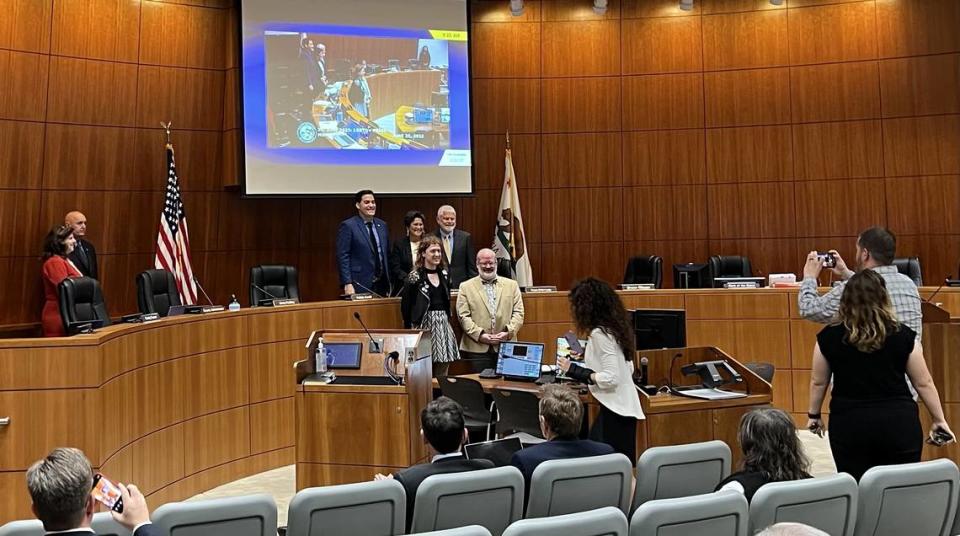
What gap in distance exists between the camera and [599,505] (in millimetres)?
2965

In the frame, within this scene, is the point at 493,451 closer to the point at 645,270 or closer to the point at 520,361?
the point at 520,361

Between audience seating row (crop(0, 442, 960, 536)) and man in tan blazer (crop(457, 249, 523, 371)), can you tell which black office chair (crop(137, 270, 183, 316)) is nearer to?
man in tan blazer (crop(457, 249, 523, 371))

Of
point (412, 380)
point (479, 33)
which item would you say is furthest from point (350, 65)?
point (412, 380)

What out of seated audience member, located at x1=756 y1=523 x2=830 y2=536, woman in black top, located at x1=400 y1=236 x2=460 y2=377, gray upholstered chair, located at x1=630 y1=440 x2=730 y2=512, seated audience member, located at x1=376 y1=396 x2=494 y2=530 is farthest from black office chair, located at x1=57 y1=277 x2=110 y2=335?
seated audience member, located at x1=756 y1=523 x2=830 y2=536

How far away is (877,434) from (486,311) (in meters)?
3.35

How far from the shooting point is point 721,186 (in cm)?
959

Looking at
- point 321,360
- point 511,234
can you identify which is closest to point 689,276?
point 511,234

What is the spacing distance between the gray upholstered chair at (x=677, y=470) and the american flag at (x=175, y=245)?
553 centimetres

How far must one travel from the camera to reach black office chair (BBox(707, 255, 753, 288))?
847 centimetres

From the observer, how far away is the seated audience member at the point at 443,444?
2.95 metres

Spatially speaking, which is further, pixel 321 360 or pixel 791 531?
pixel 321 360

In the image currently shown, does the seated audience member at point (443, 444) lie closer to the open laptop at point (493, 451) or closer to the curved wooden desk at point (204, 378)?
the open laptop at point (493, 451)

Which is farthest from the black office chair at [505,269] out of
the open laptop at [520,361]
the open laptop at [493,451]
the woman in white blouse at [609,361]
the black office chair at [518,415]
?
the open laptop at [493,451]

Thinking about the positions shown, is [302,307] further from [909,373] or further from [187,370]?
[909,373]
